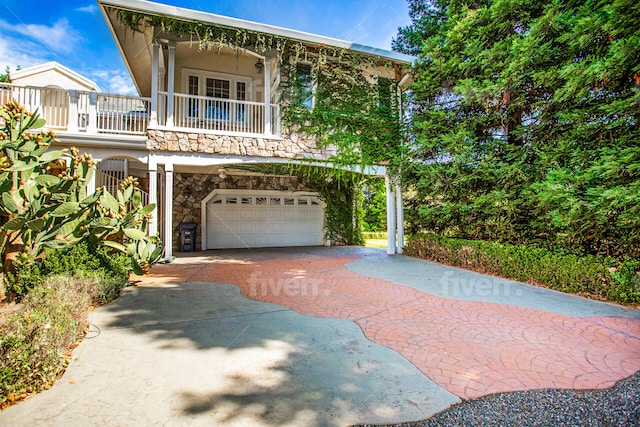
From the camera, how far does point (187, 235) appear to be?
10586 millimetres

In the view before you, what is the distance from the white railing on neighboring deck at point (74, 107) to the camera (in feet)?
24.8

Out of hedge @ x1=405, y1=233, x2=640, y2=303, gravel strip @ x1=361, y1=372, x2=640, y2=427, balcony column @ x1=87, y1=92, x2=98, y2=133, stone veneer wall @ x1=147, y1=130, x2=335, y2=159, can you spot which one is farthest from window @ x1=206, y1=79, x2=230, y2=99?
gravel strip @ x1=361, y1=372, x2=640, y2=427

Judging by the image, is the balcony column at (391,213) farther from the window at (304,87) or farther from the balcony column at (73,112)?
the balcony column at (73,112)

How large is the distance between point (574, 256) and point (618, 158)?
1619mm

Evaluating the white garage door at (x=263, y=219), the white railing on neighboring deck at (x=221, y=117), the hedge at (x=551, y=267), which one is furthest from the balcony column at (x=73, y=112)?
the hedge at (x=551, y=267)

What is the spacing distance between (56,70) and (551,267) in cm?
2069

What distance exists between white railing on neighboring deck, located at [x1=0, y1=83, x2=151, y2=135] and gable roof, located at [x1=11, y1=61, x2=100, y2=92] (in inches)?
361

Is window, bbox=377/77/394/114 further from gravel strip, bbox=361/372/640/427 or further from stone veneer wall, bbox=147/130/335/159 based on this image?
gravel strip, bbox=361/372/640/427

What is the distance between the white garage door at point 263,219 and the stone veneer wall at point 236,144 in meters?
3.45

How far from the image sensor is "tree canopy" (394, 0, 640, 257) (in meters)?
4.67

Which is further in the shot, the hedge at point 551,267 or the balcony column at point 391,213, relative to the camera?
the balcony column at point 391,213

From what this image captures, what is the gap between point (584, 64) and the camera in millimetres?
5039

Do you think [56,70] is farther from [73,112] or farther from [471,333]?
[471,333]

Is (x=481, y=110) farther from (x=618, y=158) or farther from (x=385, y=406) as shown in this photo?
(x=385, y=406)
